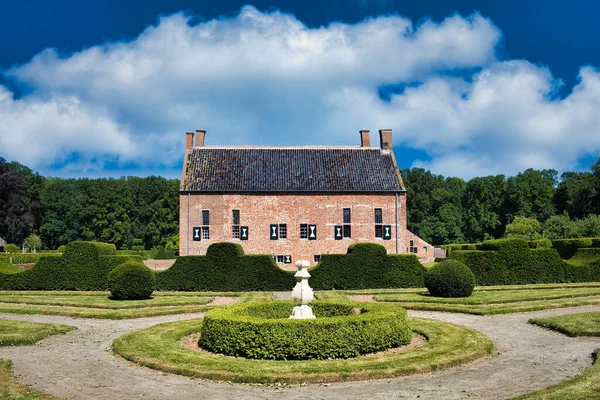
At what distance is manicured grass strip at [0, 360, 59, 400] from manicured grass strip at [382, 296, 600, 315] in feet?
41.3

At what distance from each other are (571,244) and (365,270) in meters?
19.0

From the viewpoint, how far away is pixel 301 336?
10148mm

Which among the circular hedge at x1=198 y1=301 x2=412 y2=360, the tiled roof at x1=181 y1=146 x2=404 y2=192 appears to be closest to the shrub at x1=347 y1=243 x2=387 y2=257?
the tiled roof at x1=181 y1=146 x2=404 y2=192

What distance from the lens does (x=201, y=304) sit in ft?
64.3

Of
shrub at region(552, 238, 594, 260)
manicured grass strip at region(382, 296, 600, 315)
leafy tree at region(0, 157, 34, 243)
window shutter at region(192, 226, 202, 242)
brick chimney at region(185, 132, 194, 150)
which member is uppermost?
brick chimney at region(185, 132, 194, 150)

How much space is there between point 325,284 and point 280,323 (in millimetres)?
14572

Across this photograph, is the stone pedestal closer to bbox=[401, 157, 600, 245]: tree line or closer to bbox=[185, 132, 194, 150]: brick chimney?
bbox=[185, 132, 194, 150]: brick chimney

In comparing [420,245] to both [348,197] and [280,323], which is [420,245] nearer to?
[348,197]

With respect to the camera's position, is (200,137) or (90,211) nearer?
(200,137)

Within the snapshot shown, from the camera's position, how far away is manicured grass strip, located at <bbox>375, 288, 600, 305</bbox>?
1911 centimetres

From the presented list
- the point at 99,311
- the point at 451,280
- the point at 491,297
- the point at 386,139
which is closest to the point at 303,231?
the point at 386,139

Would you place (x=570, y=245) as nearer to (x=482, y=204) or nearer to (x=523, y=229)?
(x=523, y=229)

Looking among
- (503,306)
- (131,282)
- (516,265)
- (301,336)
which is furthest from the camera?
(516,265)

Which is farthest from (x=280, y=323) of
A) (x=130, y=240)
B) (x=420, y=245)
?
(x=130, y=240)
